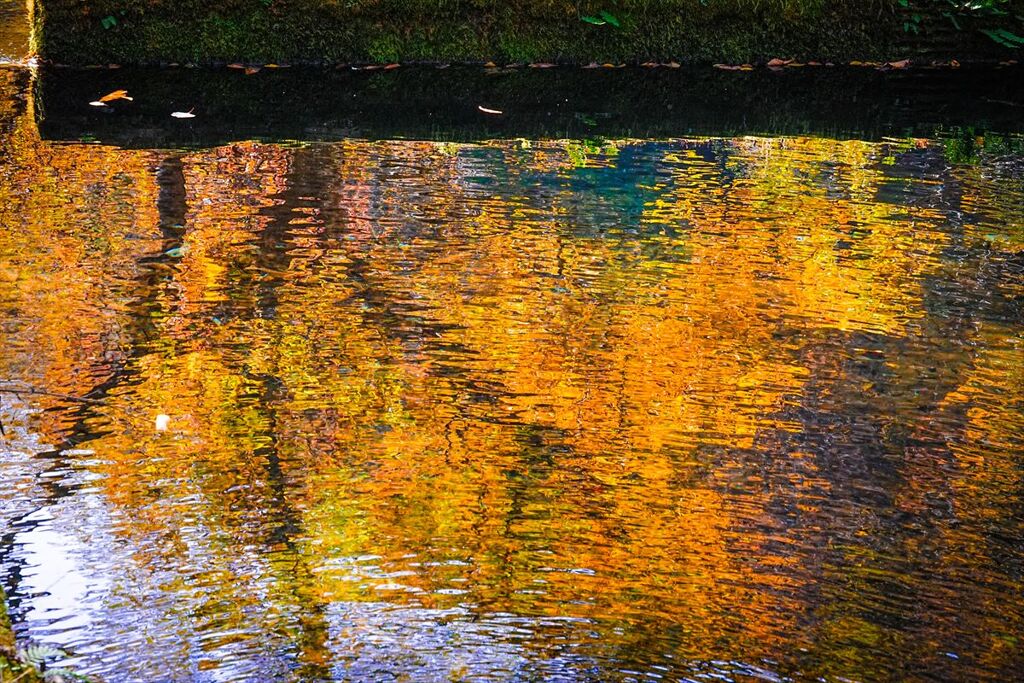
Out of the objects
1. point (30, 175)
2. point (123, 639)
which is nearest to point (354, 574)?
point (123, 639)

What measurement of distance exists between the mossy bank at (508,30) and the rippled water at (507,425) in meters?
3.58

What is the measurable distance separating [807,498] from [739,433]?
0.53m

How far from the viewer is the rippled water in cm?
339

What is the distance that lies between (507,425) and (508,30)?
7.91 m

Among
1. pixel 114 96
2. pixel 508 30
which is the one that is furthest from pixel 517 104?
pixel 114 96

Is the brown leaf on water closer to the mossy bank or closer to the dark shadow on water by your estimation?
the dark shadow on water

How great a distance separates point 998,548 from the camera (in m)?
3.91

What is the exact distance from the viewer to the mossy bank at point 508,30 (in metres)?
11.2

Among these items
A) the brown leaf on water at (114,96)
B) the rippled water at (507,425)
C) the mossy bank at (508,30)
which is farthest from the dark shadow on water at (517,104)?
the rippled water at (507,425)

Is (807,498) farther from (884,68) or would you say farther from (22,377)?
(884,68)

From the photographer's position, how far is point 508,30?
11.8 meters

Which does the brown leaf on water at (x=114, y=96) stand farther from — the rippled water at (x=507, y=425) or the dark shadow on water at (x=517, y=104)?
the rippled water at (x=507, y=425)

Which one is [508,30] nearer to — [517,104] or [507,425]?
[517,104]

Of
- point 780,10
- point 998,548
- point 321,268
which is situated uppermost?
point 780,10
